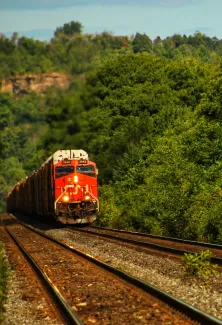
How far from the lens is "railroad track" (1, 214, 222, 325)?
10.4m

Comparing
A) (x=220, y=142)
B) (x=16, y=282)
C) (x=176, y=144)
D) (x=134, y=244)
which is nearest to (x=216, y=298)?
(x=16, y=282)

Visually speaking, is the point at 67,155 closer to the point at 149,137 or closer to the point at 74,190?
the point at 74,190

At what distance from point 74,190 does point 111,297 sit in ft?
73.3

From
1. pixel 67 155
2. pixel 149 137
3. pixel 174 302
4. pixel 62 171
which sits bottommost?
pixel 174 302

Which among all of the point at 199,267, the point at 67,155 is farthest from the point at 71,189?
the point at 199,267

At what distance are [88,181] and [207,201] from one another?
31.6 ft

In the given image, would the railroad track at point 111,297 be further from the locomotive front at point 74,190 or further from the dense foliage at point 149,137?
the locomotive front at point 74,190

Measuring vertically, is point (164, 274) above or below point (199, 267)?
below

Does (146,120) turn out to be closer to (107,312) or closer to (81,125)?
(81,125)

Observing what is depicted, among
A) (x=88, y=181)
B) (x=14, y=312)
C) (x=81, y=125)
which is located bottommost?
(x=14, y=312)

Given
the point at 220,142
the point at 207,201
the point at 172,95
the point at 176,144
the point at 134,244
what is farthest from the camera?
the point at 172,95

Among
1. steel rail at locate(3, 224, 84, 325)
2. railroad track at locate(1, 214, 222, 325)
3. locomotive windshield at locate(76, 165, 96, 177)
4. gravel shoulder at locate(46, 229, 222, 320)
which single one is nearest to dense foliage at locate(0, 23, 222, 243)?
locomotive windshield at locate(76, 165, 96, 177)

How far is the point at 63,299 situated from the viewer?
12.0 m

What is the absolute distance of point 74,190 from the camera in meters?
34.7
